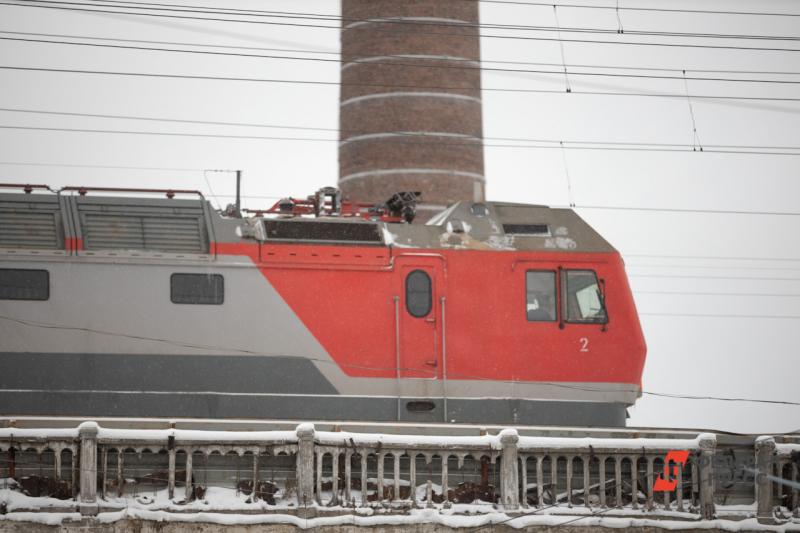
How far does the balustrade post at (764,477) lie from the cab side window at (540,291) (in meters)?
4.05

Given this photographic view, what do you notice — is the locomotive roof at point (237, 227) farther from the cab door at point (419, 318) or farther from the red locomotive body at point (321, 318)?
the cab door at point (419, 318)

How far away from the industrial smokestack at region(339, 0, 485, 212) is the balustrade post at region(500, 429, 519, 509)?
27.8 meters

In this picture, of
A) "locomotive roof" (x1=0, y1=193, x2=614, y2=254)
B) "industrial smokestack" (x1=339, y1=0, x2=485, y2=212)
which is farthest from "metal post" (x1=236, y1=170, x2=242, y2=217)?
"industrial smokestack" (x1=339, y1=0, x2=485, y2=212)

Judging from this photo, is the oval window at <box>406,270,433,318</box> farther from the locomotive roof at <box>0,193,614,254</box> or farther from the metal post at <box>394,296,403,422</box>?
the locomotive roof at <box>0,193,614,254</box>

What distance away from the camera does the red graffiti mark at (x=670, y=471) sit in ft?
53.2

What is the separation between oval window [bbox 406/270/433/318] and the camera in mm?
18859

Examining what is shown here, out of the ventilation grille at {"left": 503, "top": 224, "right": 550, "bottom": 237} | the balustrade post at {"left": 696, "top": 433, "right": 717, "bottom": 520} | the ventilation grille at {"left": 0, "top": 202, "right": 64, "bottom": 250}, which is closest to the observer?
the balustrade post at {"left": 696, "top": 433, "right": 717, "bottom": 520}

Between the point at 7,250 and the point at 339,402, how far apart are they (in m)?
5.52

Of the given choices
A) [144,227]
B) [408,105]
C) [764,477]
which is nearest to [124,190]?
[144,227]

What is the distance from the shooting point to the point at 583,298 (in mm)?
19156

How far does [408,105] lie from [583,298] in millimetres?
25698

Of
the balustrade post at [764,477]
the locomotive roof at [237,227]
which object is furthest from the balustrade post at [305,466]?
the balustrade post at [764,477]

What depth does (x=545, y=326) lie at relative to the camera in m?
19.0

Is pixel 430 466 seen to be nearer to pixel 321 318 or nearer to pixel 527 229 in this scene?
pixel 321 318
